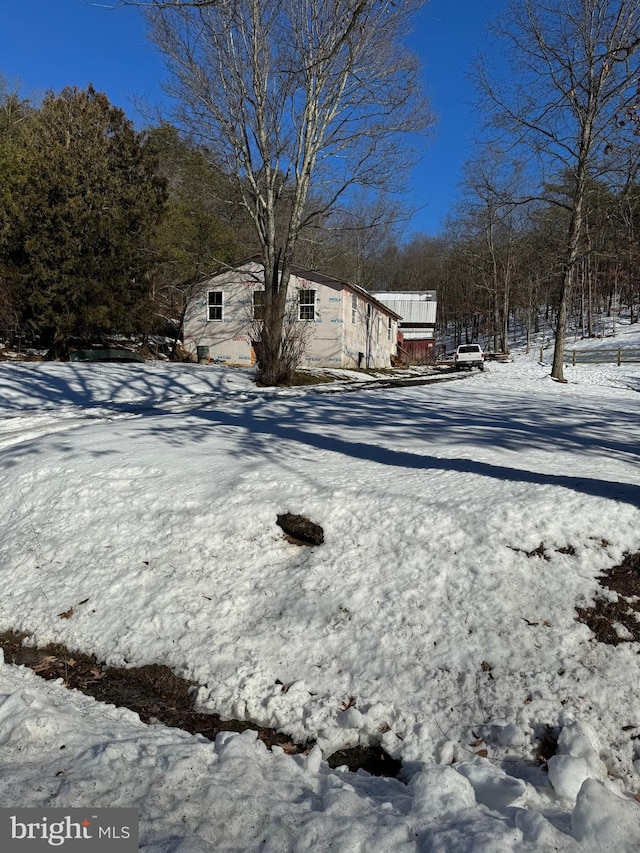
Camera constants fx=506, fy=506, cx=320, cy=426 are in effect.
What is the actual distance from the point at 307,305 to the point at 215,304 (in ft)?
16.1

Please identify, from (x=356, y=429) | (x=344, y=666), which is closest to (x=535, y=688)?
(x=344, y=666)

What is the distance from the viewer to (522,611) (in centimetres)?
322

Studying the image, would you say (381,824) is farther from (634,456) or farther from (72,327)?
(72,327)

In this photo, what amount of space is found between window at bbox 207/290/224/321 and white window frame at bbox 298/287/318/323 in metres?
4.21

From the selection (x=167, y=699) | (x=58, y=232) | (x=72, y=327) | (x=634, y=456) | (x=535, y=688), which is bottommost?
(x=167, y=699)

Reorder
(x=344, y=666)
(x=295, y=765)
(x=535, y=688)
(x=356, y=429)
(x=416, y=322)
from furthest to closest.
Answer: (x=416, y=322) → (x=356, y=429) → (x=344, y=666) → (x=535, y=688) → (x=295, y=765)

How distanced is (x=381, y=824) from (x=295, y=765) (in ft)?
1.76

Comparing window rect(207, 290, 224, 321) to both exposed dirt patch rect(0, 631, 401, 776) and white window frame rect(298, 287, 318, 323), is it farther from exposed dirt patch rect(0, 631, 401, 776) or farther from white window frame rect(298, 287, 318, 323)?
exposed dirt patch rect(0, 631, 401, 776)

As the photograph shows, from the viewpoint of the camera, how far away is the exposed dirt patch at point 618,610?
9.91 feet

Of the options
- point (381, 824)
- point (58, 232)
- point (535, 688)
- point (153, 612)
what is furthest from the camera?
point (58, 232)

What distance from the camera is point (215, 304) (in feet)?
86.8

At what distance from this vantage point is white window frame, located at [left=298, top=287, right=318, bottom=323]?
83.9ft

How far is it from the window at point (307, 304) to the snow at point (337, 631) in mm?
20192

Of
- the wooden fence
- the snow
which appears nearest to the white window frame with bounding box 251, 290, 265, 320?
the snow
